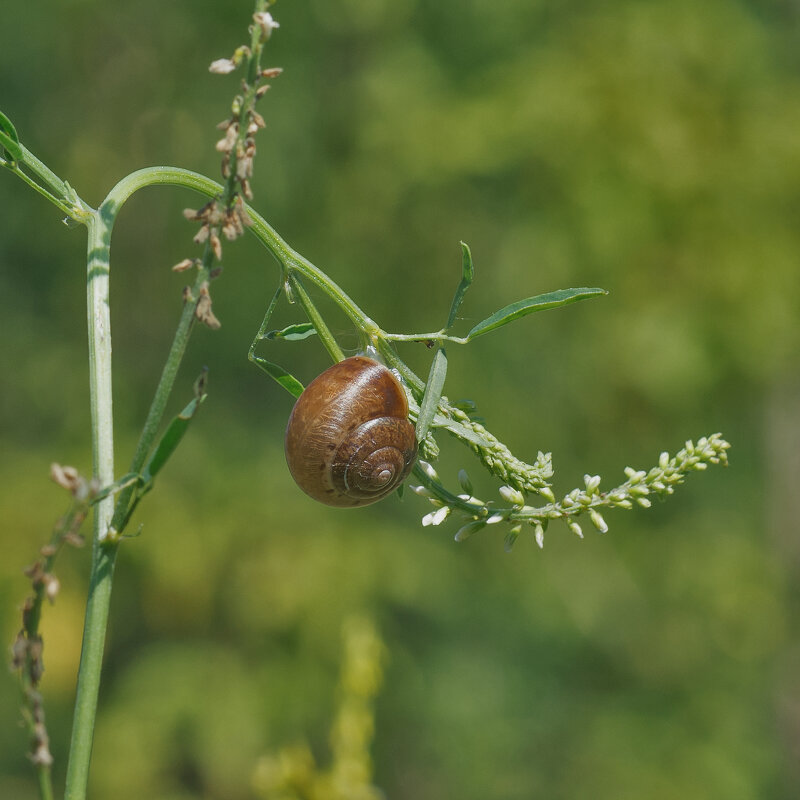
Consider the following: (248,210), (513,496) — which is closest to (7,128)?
(248,210)

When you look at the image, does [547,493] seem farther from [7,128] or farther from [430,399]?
[7,128]

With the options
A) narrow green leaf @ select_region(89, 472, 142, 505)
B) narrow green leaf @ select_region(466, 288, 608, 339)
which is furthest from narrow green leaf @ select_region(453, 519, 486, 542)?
narrow green leaf @ select_region(89, 472, 142, 505)

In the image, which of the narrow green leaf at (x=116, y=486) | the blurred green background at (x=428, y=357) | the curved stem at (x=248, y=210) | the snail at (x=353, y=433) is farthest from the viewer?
the blurred green background at (x=428, y=357)

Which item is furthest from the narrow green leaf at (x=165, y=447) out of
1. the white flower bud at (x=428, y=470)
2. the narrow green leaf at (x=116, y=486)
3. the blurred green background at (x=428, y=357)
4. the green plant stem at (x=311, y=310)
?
the blurred green background at (x=428, y=357)

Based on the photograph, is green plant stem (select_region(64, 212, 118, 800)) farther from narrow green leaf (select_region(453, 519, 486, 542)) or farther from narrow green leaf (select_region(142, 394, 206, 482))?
narrow green leaf (select_region(453, 519, 486, 542))

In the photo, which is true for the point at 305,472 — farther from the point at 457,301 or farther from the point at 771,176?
the point at 771,176

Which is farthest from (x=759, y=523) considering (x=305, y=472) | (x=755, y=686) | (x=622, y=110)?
(x=305, y=472)

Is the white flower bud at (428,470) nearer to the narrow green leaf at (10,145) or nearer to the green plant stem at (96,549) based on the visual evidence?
the green plant stem at (96,549)
